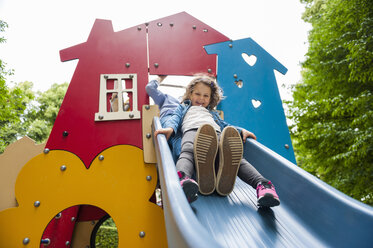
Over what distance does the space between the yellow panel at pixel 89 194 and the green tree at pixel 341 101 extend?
10.8 ft

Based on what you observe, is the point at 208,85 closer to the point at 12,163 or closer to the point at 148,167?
the point at 148,167

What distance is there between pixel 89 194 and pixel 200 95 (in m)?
1.36

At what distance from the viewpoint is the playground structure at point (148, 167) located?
1.26 metres

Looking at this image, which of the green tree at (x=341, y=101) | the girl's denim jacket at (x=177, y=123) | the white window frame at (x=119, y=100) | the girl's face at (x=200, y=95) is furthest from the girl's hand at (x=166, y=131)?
the green tree at (x=341, y=101)

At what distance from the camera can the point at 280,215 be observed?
153cm

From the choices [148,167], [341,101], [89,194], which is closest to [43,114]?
[89,194]

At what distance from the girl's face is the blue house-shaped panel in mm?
532

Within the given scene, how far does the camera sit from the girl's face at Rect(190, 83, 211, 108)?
2355 mm

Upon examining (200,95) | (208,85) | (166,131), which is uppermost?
(208,85)

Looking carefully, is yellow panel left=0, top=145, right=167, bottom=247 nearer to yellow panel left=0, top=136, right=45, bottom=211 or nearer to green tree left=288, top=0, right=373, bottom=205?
yellow panel left=0, top=136, right=45, bottom=211

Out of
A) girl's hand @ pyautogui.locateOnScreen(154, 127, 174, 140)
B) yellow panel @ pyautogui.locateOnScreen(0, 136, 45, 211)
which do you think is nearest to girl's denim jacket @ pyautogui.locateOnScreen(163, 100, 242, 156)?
girl's hand @ pyautogui.locateOnScreen(154, 127, 174, 140)

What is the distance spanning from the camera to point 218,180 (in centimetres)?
162

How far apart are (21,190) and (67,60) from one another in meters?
1.33

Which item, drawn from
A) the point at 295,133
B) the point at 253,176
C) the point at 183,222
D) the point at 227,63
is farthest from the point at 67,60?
the point at 295,133
